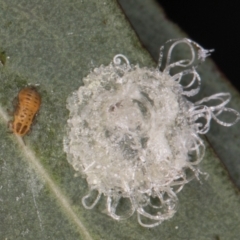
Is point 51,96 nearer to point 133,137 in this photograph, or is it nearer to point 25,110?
point 25,110

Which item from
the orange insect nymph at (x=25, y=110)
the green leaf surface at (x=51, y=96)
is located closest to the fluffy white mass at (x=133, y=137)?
the green leaf surface at (x=51, y=96)

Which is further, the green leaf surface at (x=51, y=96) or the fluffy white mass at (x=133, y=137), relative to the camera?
the fluffy white mass at (x=133, y=137)

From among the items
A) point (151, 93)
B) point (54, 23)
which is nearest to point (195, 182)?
point (151, 93)

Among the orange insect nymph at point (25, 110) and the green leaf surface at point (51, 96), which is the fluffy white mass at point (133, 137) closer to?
the green leaf surface at point (51, 96)

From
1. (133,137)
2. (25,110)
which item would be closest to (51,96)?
(25,110)
